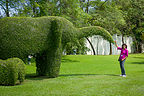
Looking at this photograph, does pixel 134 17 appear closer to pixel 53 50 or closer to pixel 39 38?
pixel 53 50

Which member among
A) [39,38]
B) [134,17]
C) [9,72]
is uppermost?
[134,17]

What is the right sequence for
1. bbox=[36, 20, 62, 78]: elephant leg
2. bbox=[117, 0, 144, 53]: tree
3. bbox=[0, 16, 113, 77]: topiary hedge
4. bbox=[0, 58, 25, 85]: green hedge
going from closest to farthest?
1. bbox=[0, 58, 25, 85]: green hedge
2. bbox=[0, 16, 113, 77]: topiary hedge
3. bbox=[36, 20, 62, 78]: elephant leg
4. bbox=[117, 0, 144, 53]: tree

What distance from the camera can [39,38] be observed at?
7.75 m

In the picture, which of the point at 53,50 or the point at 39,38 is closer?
the point at 39,38

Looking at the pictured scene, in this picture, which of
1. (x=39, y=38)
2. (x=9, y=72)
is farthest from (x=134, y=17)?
(x=9, y=72)

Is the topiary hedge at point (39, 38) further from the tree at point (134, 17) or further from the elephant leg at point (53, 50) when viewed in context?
the tree at point (134, 17)

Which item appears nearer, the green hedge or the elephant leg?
the green hedge

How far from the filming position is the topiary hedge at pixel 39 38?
23.6ft

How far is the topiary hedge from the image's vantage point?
7.18 m

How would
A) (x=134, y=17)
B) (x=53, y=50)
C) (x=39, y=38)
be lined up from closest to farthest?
(x=39, y=38) < (x=53, y=50) < (x=134, y=17)

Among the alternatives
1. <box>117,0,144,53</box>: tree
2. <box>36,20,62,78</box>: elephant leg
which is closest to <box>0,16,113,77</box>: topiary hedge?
<box>36,20,62,78</box>: elephant leg

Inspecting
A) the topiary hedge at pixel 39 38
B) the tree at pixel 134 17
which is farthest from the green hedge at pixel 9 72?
the tree at pixel 134 17

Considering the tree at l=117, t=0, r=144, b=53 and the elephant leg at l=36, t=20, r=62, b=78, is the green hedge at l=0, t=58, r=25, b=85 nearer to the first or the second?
the elephant leg at l=36, t=20, r=62, b=78

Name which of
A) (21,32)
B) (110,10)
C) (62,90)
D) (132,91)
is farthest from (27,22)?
(110,10)
